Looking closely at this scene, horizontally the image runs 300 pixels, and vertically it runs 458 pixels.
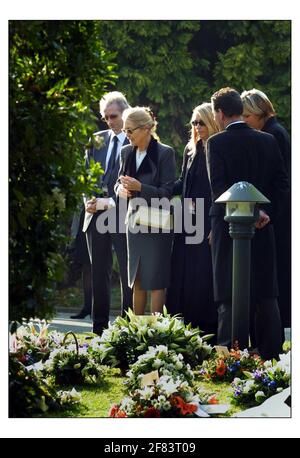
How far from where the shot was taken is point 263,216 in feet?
31.8

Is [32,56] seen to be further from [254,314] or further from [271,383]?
[254,314]

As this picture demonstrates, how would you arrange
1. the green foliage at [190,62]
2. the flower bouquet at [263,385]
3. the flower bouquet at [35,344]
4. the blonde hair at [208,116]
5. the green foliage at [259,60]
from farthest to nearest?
the green foliage at [259,60] < the green foliage at [190,62] < the blonde hair at [208,116] < the flower bouquet at [35,344] < the flower bouquet at [263,385]

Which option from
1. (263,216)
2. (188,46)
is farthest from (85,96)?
(188,46)

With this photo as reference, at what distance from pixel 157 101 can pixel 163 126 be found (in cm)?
81

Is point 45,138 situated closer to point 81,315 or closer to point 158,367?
point 158,367

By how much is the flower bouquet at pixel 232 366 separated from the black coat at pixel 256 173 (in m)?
0.68

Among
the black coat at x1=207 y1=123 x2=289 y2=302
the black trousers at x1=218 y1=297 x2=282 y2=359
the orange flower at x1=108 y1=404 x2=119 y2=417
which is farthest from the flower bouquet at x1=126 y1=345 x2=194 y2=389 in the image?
the black coat at x1=207 y1=123 x2=289 y2=302

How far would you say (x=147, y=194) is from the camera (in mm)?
10875

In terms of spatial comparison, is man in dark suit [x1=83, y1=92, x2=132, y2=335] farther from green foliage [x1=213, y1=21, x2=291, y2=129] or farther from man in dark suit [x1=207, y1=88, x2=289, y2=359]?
green foliage [x1=213, y1=21, x2=291, y2=129]

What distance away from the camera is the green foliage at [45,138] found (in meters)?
6.96

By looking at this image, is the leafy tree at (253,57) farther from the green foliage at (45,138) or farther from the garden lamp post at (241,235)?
the green foliage at (45,138)

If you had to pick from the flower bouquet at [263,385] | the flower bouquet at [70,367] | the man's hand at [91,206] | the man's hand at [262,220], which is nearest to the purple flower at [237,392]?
the flower bouquet at [263,385]

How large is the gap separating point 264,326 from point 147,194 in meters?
1.80
